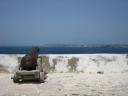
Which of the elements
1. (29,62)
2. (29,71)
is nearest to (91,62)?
(29,62)

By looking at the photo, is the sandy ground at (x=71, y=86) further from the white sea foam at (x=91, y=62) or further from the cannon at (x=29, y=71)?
the white sea foam at (x=91, y=62)

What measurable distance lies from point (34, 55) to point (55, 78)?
122 centimetres

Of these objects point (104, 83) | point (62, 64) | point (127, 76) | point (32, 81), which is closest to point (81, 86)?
point (104, 83)

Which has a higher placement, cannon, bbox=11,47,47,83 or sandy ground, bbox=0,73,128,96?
cannon, bbox=11,47,47,83

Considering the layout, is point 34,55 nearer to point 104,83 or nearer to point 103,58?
point 104,83

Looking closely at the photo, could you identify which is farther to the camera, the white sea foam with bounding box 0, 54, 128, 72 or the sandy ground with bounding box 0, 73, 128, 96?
the white sea foam with bounding box 0, 54, 128, 72

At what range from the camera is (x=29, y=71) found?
11.7 metres

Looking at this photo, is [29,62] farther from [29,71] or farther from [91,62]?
[91,62]

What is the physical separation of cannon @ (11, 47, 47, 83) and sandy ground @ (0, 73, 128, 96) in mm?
240

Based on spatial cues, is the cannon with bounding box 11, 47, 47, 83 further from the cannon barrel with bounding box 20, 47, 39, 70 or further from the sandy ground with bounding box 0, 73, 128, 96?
the sandy ground with bounding box 0, 73, 128, 96

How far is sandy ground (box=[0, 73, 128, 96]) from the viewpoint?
9797 millimetres

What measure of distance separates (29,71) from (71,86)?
1.62 m

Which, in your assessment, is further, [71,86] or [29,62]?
[29,62]

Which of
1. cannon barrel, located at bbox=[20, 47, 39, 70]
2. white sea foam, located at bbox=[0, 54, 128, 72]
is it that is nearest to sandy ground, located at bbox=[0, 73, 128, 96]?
cannon barrel, located at bbox=[20, 47, 39, 70]
